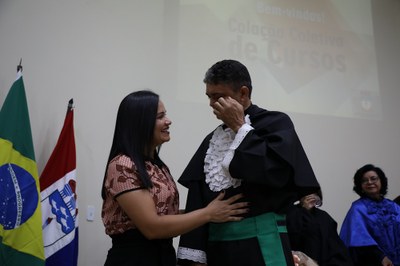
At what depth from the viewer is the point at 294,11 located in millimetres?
3879

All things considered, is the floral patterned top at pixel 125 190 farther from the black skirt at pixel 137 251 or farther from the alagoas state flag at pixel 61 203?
the alagoas state flag at pixel 61 203

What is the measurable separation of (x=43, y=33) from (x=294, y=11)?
229 centimetres

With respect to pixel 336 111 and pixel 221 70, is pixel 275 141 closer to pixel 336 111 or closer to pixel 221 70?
pixel 221 70

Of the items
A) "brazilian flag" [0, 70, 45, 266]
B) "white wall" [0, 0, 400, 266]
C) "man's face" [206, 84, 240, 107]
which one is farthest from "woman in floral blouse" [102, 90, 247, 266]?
"white wall" [0, 0, 400, 266]

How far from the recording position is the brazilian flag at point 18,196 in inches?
86.4

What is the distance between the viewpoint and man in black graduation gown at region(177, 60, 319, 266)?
1269 millimetres

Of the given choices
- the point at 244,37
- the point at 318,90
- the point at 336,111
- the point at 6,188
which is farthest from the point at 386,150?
the point at 6,188

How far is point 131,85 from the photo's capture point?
10.2ft

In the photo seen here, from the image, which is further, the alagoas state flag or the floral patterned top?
the alagoas state flag

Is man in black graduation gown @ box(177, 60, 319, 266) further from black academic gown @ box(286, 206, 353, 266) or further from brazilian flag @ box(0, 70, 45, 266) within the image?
black academic gown @ box(286, 206, 353, 266)

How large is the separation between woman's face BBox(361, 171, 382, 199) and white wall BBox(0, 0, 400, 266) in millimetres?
388

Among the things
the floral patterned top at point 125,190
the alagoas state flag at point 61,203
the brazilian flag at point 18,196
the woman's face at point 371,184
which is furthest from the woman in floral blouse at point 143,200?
the woman's face at point 371,184

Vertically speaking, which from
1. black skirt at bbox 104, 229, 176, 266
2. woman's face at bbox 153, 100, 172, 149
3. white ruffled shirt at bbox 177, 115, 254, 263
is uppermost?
woman's face at bbox 153, 100, 172, 149

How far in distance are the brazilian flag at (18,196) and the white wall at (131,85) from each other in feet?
1.34
